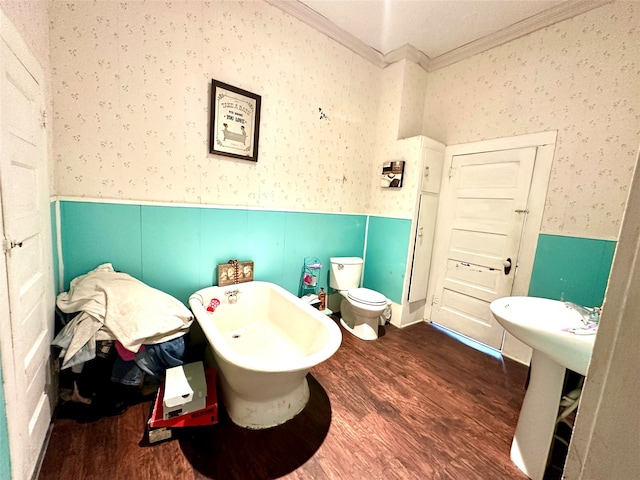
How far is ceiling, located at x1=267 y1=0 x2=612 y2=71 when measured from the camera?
6.04ft

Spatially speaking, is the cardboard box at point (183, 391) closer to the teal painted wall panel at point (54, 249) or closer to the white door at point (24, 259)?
the white door at point (24, 259)

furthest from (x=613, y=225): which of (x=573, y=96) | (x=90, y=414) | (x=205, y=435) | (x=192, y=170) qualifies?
(x=90, y=414)

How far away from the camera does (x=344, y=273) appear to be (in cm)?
248

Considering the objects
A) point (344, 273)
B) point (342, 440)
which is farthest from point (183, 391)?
point (344, 273)

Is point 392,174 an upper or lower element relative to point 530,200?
upper

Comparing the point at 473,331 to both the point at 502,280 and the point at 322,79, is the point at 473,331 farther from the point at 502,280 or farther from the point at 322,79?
the point at 322,79

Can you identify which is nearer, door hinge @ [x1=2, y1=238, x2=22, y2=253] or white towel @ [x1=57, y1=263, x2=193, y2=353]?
door hinge @ [x1=2, y1=238, x2=22, y2=253]

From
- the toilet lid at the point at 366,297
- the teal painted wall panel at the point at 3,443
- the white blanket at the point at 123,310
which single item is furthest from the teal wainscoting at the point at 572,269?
the teal painted wall panel at the point at 3,443

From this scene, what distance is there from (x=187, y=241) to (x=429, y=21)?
A: 8.58ft

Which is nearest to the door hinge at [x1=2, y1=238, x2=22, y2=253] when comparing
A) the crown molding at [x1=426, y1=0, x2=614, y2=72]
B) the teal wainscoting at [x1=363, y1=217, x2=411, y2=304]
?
the teal wainscoting at [x1=363, y1=217, x2=411, y2=304]

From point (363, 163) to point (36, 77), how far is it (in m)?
2.38

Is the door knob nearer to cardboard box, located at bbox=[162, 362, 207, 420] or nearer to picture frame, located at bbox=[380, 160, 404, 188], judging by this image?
picture frame, located at bbox=[380, 160, 404, 188]

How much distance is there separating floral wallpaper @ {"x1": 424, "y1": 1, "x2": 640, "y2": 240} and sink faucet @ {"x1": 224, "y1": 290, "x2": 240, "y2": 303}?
2475 mm

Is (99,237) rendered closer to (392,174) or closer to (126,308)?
(126,308)
